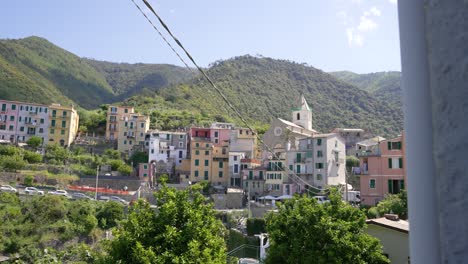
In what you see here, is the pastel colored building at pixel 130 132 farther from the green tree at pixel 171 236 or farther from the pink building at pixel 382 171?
the green tree at pixel 171 236

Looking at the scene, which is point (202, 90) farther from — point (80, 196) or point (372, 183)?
point (372, 183)

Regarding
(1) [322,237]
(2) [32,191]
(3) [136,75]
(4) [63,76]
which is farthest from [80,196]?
(3) [136,75]

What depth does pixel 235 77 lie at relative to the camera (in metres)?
130

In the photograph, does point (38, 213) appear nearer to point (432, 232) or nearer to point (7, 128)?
point (7, 128)

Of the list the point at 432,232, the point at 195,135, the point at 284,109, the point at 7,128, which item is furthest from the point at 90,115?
the point at 432,232

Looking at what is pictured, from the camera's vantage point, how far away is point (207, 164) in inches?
2074

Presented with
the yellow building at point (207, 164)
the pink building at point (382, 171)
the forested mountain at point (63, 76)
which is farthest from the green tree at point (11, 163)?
the pink building at point (382, 171)

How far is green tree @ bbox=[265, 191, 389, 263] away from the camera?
36.5ft

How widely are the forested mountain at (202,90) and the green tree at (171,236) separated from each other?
59.9 meters

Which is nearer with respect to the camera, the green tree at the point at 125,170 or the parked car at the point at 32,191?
the parked car at the point at 32,191

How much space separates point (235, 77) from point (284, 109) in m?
20.7

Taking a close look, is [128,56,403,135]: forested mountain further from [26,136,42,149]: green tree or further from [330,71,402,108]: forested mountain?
[26,136,42,149]: green tree

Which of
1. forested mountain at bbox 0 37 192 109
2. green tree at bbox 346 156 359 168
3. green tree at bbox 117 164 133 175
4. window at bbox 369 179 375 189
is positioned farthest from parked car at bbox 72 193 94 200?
forested mountain at bbox 0 37 192 109

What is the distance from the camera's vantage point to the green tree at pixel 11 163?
4812 centimetres
